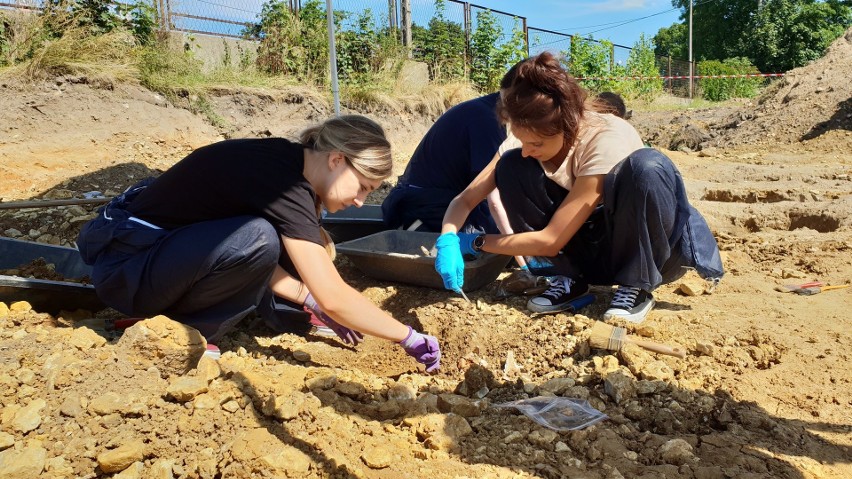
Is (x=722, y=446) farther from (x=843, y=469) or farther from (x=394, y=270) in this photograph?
(x=394, y=270)

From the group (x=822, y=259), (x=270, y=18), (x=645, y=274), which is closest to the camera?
(x=645, y=274)

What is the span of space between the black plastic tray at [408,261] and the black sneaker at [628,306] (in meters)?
0.58

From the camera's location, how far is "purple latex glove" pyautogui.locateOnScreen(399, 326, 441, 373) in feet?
7.45

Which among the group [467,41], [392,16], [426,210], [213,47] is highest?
[392,16]

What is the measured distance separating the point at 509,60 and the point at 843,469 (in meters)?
11.4

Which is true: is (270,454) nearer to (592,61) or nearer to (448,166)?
(448,166)

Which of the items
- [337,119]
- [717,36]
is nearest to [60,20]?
[337,119]

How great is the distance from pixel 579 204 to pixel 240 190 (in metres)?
1.33

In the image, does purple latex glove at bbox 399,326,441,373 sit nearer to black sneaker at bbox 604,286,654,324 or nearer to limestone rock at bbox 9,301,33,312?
black sneaker at bbox 604,286,654,324

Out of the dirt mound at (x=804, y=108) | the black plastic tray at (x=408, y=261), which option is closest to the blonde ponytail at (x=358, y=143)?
the black plastic tray at (x=408, y=261)

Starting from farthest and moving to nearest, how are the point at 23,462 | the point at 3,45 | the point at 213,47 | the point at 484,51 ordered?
the point at 484,51 < the point at 213,47 < the point at 3,45 < the point at 23,462

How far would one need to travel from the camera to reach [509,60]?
12492mm

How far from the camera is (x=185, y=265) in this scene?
2.27 meters

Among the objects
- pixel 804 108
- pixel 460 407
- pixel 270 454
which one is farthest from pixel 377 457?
pixel 804 108
